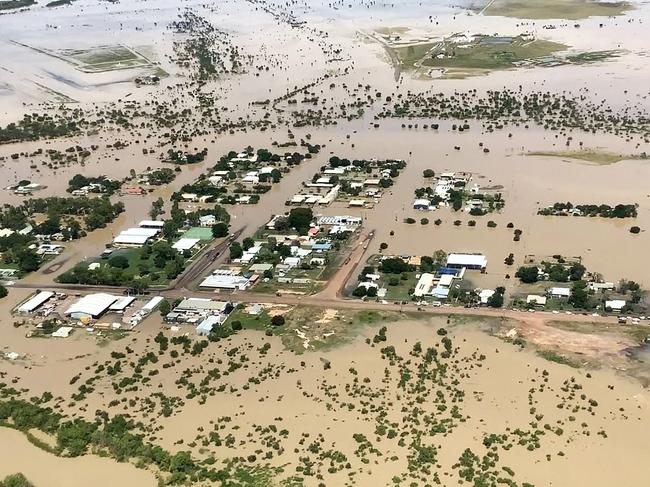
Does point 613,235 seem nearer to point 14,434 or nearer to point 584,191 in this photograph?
point 584,191

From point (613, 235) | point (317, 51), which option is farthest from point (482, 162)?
point (317, 51)

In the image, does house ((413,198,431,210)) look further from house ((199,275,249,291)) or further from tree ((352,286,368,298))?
house ((199,275,249,291))

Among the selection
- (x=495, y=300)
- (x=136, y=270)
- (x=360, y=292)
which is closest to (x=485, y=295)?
(x=495, y=300)

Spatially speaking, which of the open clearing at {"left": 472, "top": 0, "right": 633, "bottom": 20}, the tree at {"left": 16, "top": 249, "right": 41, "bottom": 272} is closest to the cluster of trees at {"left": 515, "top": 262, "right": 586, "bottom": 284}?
the tree at {"left": 16, "top": 249, "right": 41, "bottom": 272}

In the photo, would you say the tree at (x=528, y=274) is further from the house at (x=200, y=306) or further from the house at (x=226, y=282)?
the house at (x=200, y=306)

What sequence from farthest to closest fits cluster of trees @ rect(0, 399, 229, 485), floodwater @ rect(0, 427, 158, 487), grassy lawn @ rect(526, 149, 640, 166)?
grassy lawn @ rect(526, 149, 640, 166)
floodwater @ rect(0, 427, 158, 487)
cluster of trees @ rect(0, 399, 229, 485)
